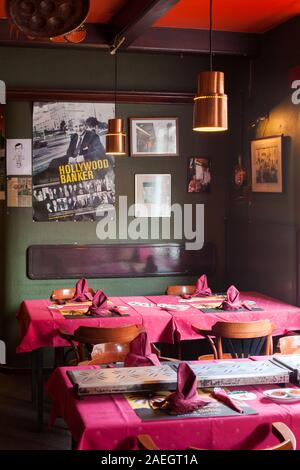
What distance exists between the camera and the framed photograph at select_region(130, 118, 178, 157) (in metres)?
8.34

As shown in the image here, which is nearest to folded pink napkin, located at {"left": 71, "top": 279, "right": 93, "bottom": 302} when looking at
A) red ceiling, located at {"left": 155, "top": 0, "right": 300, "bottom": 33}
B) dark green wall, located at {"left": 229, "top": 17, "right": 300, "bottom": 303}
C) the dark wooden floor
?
the dark wooden floor

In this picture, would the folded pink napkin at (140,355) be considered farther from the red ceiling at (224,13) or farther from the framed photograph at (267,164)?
the red ceiling at (224,13)

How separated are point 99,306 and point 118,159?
94.4 inches

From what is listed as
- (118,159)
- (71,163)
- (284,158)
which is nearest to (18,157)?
(71,163)

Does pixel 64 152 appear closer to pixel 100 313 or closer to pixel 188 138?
pixel 188 138

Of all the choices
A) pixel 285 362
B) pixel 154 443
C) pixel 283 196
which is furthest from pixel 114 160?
pixel 154 443

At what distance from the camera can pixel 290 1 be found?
6492 millimetres

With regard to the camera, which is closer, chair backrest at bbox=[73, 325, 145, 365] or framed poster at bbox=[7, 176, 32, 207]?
chair backrest at bbox=[73, 325, 145, 365]

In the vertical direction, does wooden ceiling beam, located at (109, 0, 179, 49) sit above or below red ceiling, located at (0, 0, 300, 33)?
below

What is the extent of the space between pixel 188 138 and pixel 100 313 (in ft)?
9.55

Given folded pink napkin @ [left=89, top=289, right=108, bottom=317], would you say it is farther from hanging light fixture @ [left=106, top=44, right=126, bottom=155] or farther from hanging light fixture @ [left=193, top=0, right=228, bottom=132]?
hanging light fixture @ [left=193, top=0, right=228, bottom=132]

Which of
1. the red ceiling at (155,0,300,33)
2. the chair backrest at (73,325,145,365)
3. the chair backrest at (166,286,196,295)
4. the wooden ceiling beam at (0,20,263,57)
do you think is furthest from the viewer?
the chair backrest at (166,286,196,295)

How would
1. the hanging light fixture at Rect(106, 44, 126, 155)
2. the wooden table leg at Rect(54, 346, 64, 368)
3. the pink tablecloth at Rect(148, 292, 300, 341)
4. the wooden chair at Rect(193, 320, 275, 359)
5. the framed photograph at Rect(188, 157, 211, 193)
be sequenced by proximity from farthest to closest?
the framed photograph at Rect(188, 157, 211, 193) < the hanging light fixture at Rect(106, 44, 126, 155) < the wooden table leg at Rect(54, 346, 64, 368) < the pink tablecloth at Rect(148, 292, 300, 341) < the wooden chair at Rect(193, 320, 275, 359)

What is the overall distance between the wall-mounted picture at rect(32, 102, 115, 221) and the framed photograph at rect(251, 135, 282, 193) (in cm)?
163
